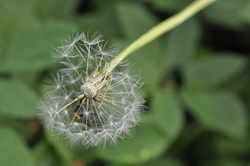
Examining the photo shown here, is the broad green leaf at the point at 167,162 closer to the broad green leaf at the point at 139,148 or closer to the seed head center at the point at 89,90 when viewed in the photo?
the broad green leaf at the point at 139,148

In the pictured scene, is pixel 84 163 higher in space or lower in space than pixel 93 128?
higher

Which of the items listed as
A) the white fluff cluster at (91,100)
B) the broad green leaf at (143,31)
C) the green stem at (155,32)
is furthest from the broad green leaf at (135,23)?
the white fluff cluster at (91,100)

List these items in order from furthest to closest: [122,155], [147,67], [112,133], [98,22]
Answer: [98,22]
[147,67]
[122,155]
[112,133]

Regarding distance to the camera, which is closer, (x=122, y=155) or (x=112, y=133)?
(x=112, y=133)

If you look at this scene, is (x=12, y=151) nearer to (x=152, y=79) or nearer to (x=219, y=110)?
(x=152, y=79)

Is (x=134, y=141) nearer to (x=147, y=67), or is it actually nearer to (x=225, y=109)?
(x=147, y=67)

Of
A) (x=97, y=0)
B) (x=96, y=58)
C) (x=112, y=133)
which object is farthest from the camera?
(x=97, y=0)

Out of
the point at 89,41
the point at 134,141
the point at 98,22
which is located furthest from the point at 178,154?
the point at 89,41
